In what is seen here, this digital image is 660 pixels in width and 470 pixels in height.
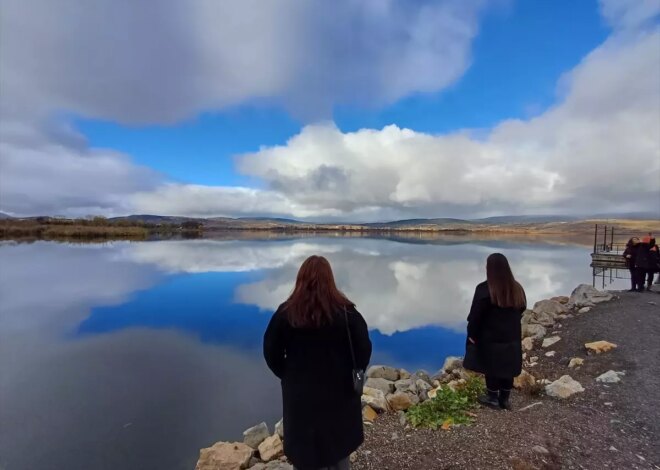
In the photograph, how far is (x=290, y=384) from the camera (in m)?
2.56

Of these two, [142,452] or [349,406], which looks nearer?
[349,406]

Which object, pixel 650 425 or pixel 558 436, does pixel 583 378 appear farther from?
pixel 558 436

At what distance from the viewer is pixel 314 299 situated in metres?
2.45

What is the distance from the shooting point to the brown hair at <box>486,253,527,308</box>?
404 cm

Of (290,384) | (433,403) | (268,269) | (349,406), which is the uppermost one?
(290,384)

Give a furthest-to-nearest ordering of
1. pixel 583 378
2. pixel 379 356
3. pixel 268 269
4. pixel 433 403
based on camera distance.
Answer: pixel 268 269
pixel 379 356
pixel 583 378
pixel 433 403

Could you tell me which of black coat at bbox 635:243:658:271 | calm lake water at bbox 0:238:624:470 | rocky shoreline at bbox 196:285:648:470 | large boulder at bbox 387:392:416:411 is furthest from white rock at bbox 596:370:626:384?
black coat at bbox 635:243:658:271

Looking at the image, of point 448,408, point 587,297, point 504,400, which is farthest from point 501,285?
point 587,297

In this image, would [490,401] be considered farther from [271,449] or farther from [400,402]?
[271,449]

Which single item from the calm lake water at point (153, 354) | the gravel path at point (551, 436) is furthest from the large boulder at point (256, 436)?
the gravel path at point (551, 436)

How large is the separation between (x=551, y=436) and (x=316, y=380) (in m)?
2.91

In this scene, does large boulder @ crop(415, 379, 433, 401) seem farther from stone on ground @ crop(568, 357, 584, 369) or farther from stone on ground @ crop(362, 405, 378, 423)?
stone on ground @ crop(568, 357, 584, 369)

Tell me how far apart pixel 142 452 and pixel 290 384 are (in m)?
3.98

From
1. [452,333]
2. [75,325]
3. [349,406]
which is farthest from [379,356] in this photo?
[75,325]
